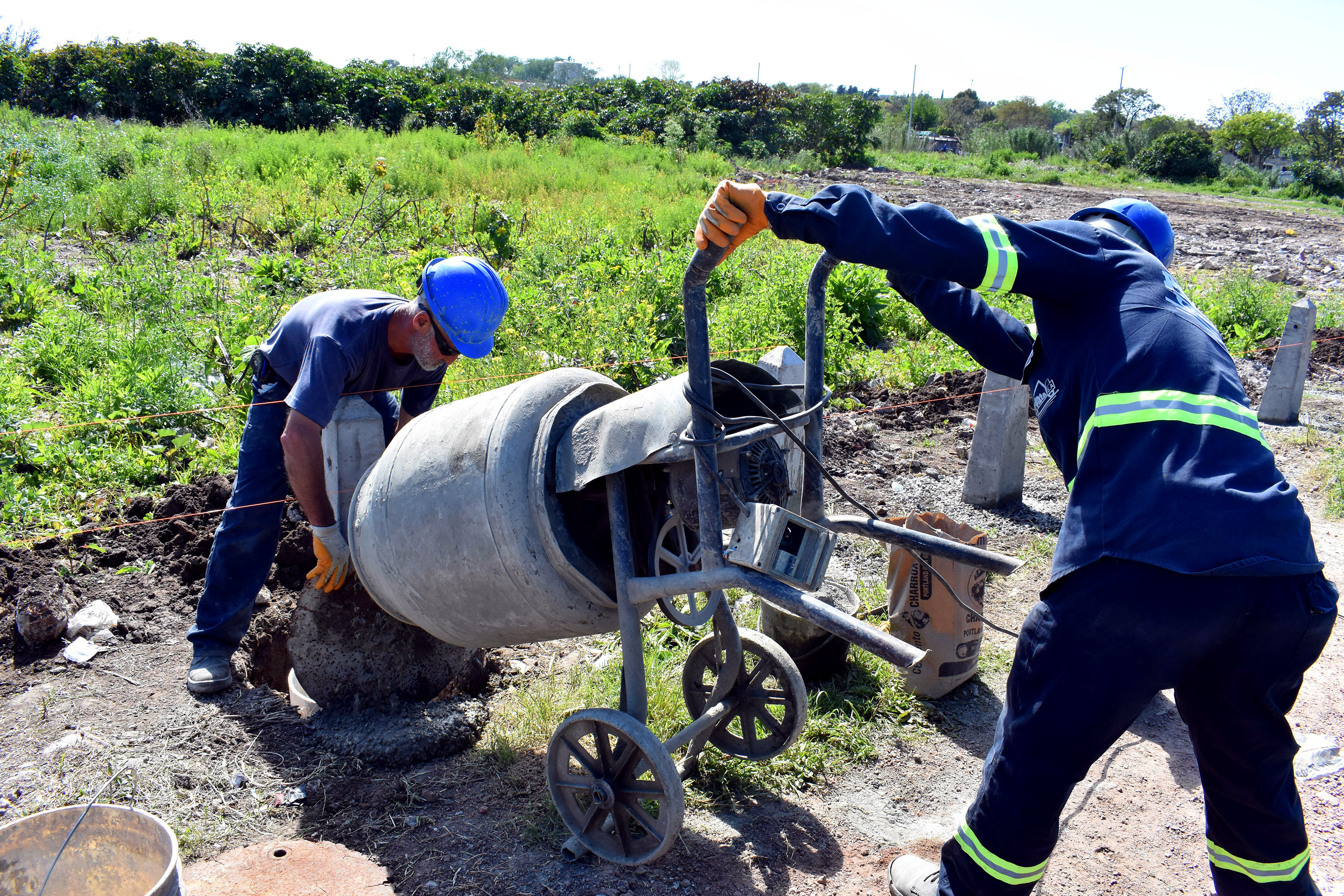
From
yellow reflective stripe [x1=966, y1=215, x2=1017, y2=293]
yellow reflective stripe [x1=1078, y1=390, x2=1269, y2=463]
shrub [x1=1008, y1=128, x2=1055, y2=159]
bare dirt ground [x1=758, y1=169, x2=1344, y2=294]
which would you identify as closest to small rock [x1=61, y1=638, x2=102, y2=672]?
yellow reflective stripe [x1=966, y1=215, x2=1017, y2=293]

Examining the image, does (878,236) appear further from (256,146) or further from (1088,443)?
(256,146)

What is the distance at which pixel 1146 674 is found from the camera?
1820 mm

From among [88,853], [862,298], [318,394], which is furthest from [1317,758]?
[862,298]

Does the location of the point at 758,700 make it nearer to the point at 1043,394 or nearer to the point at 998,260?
the point at 1043,394

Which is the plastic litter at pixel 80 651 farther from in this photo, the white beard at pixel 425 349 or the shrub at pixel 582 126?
the shrub at pixel 582 126

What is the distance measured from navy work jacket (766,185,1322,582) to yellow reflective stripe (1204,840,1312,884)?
0.74 metres

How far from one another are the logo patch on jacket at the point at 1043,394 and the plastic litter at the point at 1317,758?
1933 mm

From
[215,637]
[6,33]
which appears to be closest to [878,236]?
[215,637]

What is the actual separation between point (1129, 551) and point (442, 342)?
2.17 m

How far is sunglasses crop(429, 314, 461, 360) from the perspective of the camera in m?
2.96

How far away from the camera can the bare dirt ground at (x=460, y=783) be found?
2.59m

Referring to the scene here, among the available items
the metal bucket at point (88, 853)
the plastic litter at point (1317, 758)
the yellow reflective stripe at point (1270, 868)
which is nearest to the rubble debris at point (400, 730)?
the metal bucket at point (88, 853)

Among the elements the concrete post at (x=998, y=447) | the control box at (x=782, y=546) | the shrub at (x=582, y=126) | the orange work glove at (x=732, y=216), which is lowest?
the concrete post at (x=998, y=447)

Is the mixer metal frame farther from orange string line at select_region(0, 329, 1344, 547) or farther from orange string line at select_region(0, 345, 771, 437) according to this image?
orange string line at select_region(0, 329, 1344, 547)
